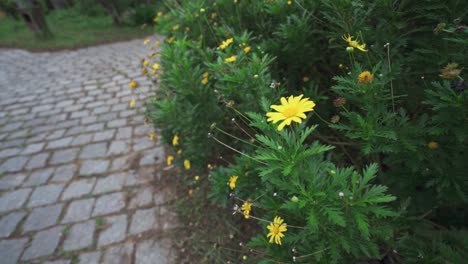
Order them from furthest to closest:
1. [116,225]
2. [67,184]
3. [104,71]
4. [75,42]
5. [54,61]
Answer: [75,42] → [54,61] → [104,71] → [67,184] → [116,225]

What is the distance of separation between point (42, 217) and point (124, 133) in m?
1.29

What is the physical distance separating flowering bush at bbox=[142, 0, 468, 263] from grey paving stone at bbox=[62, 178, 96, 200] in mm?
1114

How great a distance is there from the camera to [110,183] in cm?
284

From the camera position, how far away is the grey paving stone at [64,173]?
2.97m

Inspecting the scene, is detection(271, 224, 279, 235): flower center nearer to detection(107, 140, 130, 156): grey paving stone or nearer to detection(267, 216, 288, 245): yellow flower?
detection(267, 216, 288, 245): yellow flower

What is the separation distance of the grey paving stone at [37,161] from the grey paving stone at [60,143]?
0.16m

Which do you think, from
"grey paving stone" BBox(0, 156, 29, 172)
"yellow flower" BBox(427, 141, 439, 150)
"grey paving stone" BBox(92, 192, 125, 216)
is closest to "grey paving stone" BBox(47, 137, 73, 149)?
"grey paving stone" BBox(0, 156, 29, 172)

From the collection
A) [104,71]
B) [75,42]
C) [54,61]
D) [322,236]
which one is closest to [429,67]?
[322,236]

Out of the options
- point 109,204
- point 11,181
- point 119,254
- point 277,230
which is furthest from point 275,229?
point 11,181

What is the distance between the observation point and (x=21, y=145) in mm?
3619

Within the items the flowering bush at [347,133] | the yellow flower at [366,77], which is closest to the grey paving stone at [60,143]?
the flowering bush at [347,133]

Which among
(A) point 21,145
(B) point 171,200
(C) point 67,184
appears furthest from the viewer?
(A) point 21,145

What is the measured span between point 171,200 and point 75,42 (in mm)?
7773

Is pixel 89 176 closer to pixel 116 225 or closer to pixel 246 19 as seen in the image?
pixel 116 225
